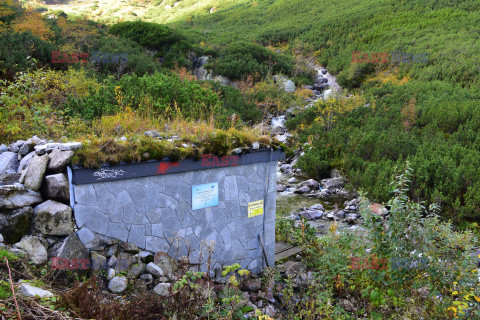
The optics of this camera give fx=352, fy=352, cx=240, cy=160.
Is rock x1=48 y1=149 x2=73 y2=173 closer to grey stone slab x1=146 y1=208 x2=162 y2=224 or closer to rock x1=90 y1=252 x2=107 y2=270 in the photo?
rock x1=90 y1=252 x2=107 y2=270

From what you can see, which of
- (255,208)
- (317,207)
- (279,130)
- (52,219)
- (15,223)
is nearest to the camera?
(15,223)

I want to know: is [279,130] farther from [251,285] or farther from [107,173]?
[107,173]

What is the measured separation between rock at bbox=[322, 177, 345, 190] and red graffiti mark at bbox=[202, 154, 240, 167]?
7640mm

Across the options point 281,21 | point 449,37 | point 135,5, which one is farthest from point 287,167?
point 135,5

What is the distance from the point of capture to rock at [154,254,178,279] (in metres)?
4.43

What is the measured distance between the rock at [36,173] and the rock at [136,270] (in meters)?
1.38

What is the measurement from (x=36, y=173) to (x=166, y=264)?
1.86m

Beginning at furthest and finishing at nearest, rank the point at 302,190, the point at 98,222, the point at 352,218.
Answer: the point at 302,190 < the point at 352,218 < the point at 98,222

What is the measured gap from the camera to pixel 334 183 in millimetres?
12070

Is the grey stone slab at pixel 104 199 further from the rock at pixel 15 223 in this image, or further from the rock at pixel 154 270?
the rock at pixel 154 270

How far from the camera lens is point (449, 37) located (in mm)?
24203

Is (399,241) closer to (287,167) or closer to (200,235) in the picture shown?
(200,235)

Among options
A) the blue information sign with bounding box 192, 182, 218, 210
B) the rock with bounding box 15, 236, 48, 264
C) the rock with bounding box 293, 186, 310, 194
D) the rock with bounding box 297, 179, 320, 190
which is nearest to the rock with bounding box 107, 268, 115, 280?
the rock with bounding box 15, 236, 48, 264

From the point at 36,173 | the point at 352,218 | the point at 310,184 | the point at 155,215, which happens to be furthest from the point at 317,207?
the point at 36,173
